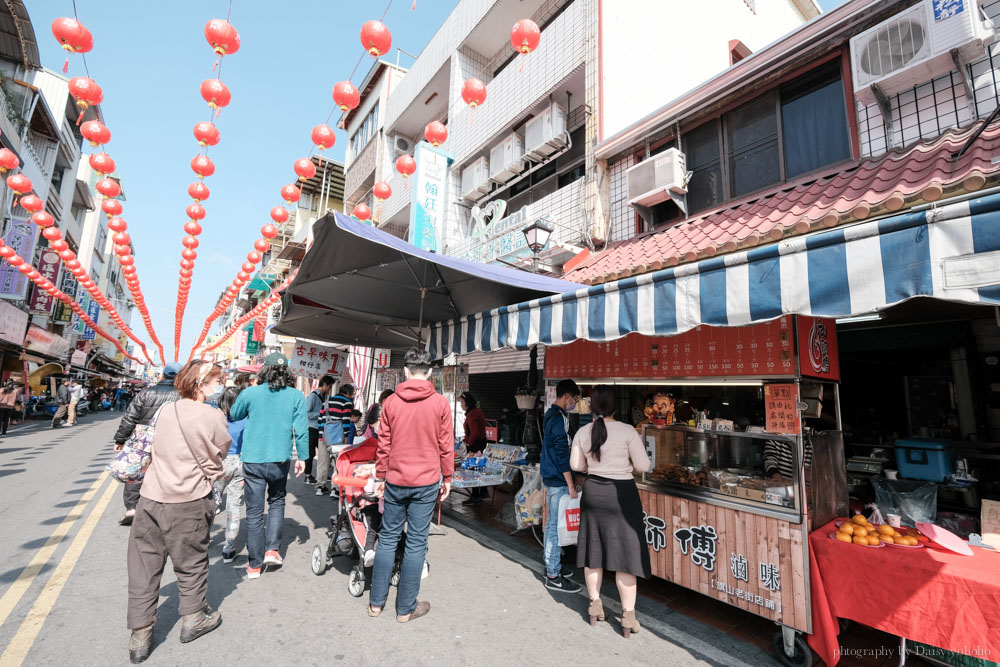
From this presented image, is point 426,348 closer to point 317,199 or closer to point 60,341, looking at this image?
point 317,199

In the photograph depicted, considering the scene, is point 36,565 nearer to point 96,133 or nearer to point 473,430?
point 473,430

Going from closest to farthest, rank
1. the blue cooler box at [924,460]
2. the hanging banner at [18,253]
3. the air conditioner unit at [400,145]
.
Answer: the blue cooler box at [924,460], the hanging banner at [18,253], the air conditioner unit at [400,145]

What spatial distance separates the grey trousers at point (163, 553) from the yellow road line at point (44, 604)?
75 cm

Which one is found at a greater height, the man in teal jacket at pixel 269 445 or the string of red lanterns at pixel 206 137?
the string of red lanterns at pixel 206 137

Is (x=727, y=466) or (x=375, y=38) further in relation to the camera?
(x=375, y=38)

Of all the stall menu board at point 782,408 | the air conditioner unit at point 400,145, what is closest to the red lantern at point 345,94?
the stall menu board at point 782,408

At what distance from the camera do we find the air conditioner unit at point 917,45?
14.8 feet

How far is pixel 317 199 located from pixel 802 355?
3117 centimetres

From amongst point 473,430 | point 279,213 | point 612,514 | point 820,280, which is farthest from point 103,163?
point 820,280

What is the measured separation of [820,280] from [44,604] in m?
6.29

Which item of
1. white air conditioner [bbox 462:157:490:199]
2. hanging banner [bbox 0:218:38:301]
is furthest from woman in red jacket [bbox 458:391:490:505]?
hanging banner [bbox 0:218:38:301]

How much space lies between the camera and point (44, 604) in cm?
358

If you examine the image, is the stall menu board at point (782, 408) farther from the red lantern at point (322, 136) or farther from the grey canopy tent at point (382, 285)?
the red lantern at point (322, 136)

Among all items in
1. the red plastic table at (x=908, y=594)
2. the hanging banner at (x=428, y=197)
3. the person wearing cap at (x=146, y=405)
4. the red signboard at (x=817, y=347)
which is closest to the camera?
the red plastic table at (x=908, y=594)
